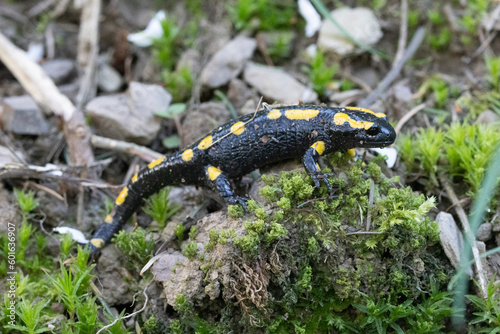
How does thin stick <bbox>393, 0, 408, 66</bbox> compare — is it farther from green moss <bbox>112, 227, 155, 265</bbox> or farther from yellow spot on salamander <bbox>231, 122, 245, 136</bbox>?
green moss <bbox>112, 227, 155, 265</bbox>

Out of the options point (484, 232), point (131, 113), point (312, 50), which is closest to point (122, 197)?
point (131, 113)

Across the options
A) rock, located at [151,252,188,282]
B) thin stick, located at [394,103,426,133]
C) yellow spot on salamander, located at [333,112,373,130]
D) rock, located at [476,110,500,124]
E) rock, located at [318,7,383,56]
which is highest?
rock, located at [318,7,383,56]

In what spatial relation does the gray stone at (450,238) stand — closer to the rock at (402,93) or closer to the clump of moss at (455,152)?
the clump of moss at (455,152)

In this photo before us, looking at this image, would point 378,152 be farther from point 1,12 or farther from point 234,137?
point 1,12

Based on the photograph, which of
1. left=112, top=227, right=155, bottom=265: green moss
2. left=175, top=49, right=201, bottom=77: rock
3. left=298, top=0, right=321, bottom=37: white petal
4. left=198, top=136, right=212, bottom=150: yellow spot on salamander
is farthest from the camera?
left=298, top=0, right=321, bottom=37: white petal

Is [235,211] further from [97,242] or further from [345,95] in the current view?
[345,95]


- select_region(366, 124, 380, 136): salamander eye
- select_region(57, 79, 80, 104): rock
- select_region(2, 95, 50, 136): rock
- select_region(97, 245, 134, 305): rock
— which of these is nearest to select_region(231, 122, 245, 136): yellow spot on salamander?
select_region(366, 124, 380, 136): salamander eye

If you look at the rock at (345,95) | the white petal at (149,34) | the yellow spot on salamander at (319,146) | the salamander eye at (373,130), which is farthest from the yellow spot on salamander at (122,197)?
the rock at (345,95)
